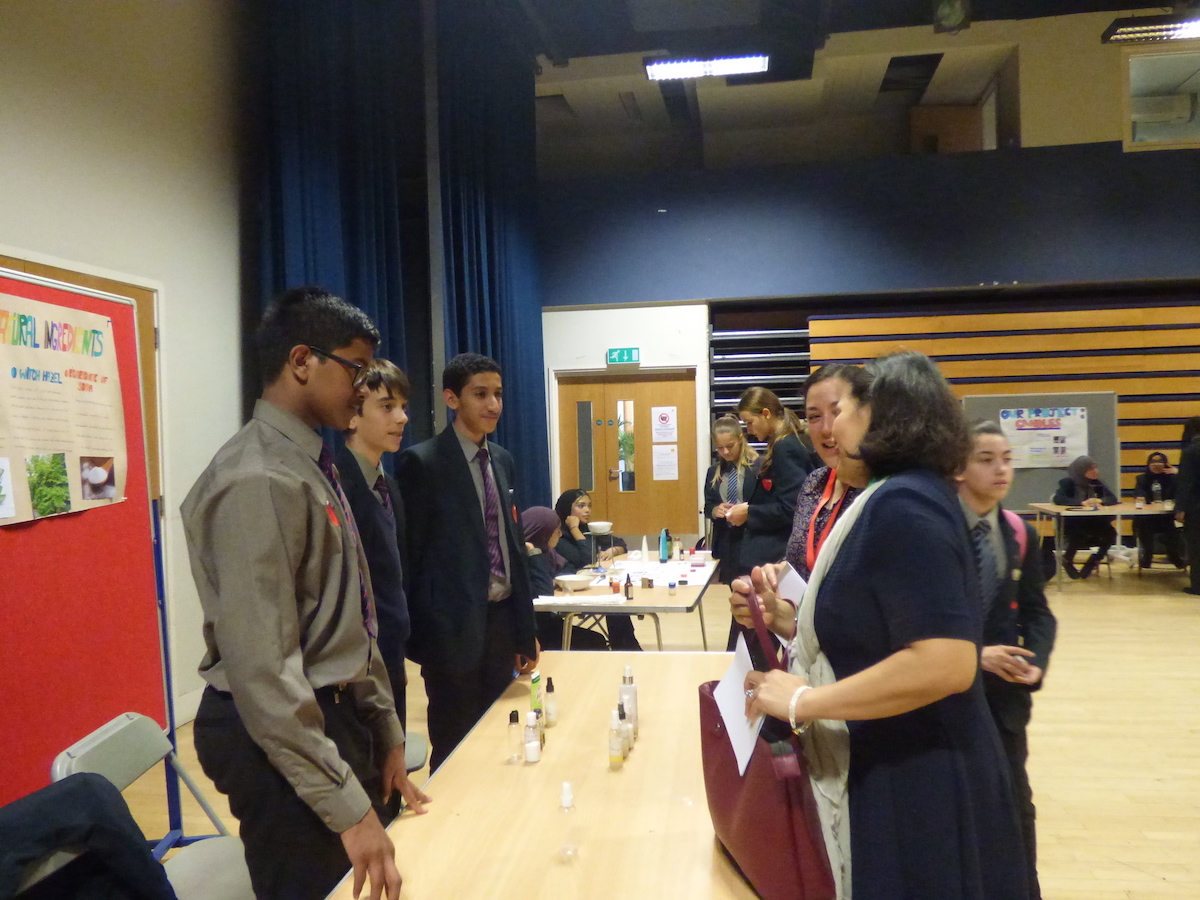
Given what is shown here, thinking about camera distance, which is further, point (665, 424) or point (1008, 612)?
point (665, 424)

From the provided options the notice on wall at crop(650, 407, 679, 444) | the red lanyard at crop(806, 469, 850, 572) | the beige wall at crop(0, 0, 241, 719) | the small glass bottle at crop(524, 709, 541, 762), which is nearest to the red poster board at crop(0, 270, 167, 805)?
the beige wall at crop(0, 0, 241, 719)

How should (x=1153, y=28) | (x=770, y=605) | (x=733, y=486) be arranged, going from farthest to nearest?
(x=1153, y=28)
(x=733, y=486)
(x=770, y=605)

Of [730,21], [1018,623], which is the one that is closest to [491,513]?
[1018,623]

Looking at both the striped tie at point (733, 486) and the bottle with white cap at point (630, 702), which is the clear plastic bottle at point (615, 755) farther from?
the striped tie at point (733, 486)

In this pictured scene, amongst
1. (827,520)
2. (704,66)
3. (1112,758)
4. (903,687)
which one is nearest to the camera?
(903,687)

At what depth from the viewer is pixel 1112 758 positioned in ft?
12.1

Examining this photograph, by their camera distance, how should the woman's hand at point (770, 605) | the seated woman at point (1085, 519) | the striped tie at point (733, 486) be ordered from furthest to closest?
the seated woman at point (1085, 519) → the striped tie at point (733, 486) → the woman's hand at point (770, 605)

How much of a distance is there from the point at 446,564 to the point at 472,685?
0.40m

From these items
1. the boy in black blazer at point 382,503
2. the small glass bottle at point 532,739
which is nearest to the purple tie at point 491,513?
the boy in black blazer at point 382,503

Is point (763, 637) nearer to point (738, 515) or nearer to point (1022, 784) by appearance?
point (1022, 784)

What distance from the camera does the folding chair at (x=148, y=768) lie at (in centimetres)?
184

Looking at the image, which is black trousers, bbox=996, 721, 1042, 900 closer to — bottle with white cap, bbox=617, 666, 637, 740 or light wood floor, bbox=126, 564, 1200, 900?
light wood floor, bbox=126, 564, 1200, 900

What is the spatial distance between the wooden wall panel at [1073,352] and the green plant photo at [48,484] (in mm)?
6988

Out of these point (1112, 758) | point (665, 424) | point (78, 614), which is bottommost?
point (1112, 758)
